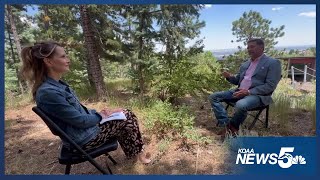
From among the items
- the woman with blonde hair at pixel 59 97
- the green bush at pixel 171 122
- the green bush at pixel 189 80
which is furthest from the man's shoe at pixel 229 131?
the woman with blonde hair at pixel 59 97

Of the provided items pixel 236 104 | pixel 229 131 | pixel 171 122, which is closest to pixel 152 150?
pixel 171 122

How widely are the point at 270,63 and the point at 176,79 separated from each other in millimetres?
719

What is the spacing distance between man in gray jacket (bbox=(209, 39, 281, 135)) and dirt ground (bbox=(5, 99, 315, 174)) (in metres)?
0.10

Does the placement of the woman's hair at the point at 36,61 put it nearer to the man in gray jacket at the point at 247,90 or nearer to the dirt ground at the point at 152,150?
the dirt ground at the point at 152,150

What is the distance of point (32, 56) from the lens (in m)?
2.13

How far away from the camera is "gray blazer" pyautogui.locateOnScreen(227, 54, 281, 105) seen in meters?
2.48

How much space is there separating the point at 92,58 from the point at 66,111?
2.71 feet

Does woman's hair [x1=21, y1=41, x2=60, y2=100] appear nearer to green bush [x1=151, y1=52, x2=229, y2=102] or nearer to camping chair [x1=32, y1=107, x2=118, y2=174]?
camping chair [x1=32, y1=107, x2=118, y2=174]

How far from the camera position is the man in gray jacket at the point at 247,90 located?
99.4 inches

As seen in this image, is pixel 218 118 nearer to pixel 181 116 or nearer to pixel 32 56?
pixel 181 116

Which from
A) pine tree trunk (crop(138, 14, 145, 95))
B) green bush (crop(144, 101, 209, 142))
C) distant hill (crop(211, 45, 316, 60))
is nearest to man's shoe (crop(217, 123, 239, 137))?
green bush (crop(144, 101, 209, 142))

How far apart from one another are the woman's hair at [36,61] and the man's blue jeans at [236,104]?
4.00 feet

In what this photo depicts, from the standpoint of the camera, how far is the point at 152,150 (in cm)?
261

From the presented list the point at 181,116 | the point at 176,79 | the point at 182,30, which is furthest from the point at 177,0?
the point at 181,116
